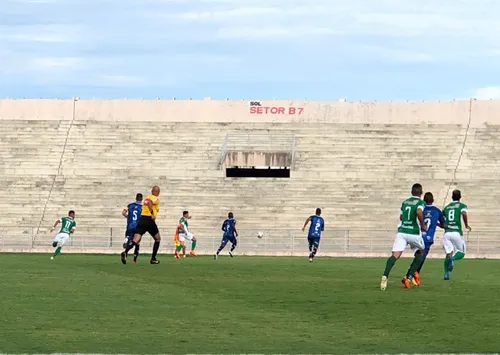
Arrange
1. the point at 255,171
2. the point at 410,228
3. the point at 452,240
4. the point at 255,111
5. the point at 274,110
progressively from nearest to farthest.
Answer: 1. the point at 410,228
2. the point at 452,240
3. the point at 255,171
4. the point at 255,111
5. the point at 274,110

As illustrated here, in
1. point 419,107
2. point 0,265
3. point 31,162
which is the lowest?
point 0,265

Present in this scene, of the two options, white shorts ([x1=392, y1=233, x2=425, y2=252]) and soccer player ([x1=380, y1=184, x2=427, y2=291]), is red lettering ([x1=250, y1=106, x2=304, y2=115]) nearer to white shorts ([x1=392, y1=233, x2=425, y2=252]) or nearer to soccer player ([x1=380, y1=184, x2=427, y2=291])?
soccer player ([x1=380, y1=184, x2=427, y2=291])

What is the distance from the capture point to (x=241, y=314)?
13906 mm

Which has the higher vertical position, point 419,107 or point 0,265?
point 419,107

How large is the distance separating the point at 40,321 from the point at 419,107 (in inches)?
1808

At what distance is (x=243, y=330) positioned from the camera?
1214cm

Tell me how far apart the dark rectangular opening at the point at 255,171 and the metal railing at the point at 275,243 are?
10.3 meters

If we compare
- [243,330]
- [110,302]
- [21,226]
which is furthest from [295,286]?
[21,226]

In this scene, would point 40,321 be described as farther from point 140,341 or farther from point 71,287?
point 71,287

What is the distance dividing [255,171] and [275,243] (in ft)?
44.7

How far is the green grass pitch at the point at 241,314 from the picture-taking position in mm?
10969

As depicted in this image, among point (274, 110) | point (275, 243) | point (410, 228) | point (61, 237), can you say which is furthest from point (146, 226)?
point (274, 110)

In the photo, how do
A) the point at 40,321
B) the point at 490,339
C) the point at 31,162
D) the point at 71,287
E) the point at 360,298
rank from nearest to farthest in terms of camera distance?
the point at 490,339, the point at 40,321, the point at 360,298, the point at 71,287, the point at 31,162

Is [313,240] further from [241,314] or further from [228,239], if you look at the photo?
[241,314]
